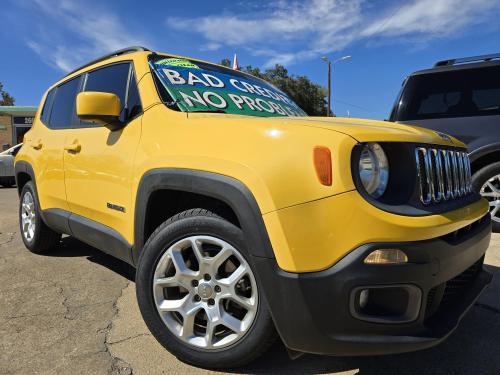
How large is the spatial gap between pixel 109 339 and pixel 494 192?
4.51 meters

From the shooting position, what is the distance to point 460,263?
6.47 feet

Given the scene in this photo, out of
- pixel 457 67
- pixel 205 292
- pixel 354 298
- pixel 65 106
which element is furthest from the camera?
pixel 457 67

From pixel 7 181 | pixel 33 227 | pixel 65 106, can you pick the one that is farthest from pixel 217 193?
pixel 7 181

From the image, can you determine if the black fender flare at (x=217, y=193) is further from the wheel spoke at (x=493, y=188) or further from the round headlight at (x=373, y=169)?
the wheel spoke at (x=493, y=188)

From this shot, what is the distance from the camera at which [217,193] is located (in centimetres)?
204

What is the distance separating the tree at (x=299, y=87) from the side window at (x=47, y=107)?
3442cm

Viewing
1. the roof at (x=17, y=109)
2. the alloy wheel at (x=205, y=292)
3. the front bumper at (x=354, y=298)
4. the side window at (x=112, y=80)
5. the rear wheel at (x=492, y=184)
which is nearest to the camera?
the front bumper at (x=354, y=298)

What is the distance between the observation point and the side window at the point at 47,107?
170 inches

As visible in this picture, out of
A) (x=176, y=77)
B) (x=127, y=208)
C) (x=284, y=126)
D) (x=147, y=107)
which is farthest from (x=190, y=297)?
(x=176, y=77)

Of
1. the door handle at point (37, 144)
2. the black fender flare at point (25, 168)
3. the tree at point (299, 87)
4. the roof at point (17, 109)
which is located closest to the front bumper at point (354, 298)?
the door handle at point (37, 144)

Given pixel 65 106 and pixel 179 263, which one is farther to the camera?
pixel 65 106

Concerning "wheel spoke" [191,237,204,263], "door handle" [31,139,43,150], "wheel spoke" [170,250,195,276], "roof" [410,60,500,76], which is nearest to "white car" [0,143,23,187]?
"door handle" [31,139,43,150]

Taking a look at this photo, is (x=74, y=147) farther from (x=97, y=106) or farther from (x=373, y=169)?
(x=373, y=169)

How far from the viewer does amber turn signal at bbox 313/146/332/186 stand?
5.82ft
